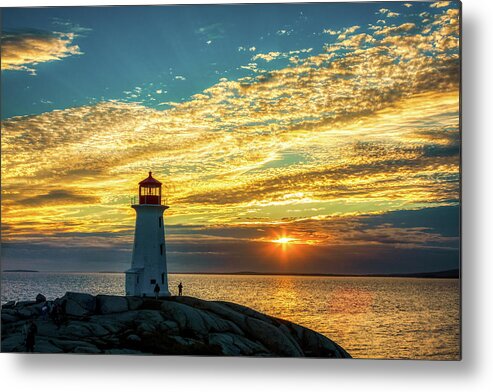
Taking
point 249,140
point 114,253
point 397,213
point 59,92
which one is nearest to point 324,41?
point 249,140

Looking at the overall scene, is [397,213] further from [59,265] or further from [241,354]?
[59,265]

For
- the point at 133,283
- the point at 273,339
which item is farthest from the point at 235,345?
the point at 133,283

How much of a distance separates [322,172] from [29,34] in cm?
553

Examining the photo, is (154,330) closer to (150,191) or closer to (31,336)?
(31,336)

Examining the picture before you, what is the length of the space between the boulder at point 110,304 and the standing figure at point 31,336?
1.10m

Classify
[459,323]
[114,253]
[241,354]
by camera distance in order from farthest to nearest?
[114,253], [241,354], [459,323]

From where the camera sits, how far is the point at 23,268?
12133 millimetres

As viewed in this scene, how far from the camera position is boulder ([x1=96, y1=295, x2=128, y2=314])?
38.9 feet

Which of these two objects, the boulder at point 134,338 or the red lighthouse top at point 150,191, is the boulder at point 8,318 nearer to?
the boulder at point 134,338

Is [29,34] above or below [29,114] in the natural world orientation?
above

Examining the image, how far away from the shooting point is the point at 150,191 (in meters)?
12.6

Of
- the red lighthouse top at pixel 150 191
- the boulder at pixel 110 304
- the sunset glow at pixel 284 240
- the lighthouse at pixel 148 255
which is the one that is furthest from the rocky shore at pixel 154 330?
the red lighthouse top at pixel 150 191

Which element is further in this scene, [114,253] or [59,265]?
[114,253]

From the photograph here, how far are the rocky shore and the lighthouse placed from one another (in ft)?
2.13
